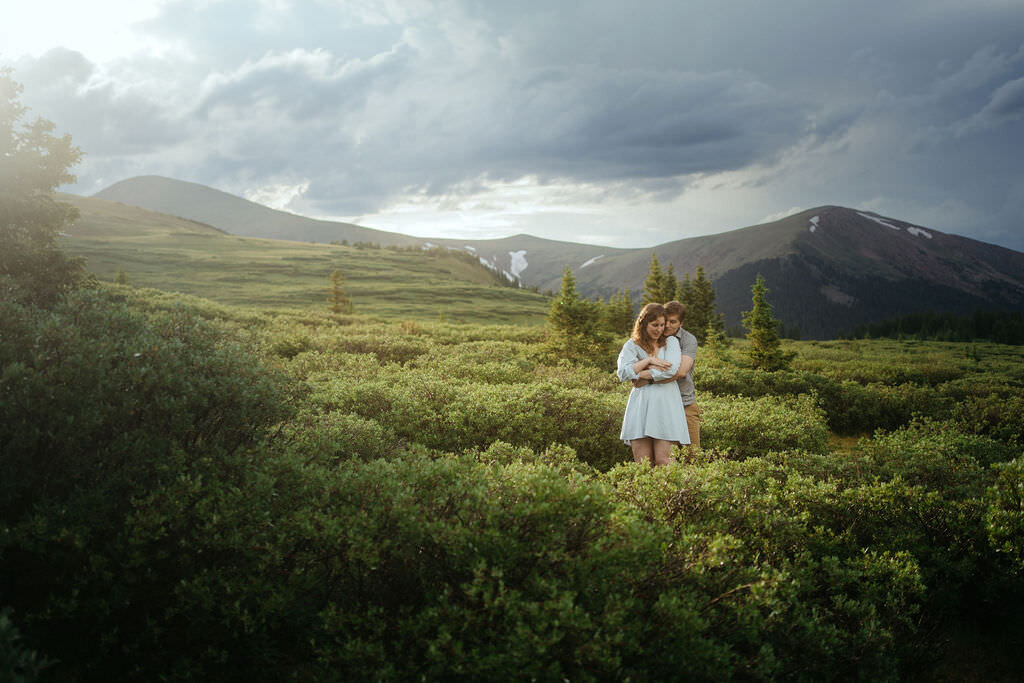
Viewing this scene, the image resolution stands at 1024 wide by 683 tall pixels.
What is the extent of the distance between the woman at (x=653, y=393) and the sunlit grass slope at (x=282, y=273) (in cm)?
8005

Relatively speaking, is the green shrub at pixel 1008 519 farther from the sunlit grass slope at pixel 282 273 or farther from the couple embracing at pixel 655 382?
the sunlit grass slope at pixel 282 273

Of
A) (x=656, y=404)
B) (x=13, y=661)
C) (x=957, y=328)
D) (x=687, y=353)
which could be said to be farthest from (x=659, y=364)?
(x=957, y=328)

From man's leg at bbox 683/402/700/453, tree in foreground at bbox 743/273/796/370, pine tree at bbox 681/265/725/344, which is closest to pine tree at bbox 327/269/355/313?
pine tree at bbox 681/265/725/344

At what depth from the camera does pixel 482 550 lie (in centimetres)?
448

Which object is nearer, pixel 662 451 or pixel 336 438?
pixel 336 438

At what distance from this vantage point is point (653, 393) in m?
8.18

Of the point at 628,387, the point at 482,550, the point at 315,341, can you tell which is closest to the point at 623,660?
the point at 482,550

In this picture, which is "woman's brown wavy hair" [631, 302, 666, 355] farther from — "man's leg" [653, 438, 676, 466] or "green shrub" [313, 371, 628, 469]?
"green shrub" [313, 371, 628, 469]

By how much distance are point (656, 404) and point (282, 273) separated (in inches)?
5091

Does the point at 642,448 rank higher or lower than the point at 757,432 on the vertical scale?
higher

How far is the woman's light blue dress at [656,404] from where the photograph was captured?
26.4 feet

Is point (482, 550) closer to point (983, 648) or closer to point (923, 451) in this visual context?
point (983, 648)

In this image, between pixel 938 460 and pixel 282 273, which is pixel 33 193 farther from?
pixel 282 273

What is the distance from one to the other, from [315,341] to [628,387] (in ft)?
40.6
